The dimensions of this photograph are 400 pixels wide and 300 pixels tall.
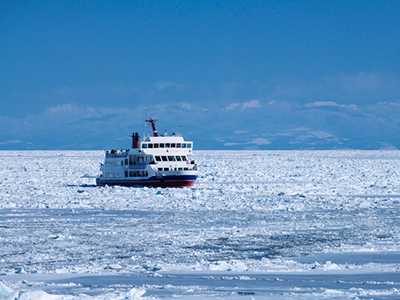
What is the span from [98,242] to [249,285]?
585cm

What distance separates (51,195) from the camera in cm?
2873

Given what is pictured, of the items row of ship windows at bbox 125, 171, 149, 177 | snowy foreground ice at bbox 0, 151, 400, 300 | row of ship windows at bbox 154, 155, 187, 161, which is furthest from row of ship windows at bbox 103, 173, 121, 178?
snowy foreground ice at bbox 0, 151, 400, 300

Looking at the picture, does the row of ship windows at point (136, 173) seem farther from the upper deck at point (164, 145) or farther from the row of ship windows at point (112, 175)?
the upper deck at point (164, 145)

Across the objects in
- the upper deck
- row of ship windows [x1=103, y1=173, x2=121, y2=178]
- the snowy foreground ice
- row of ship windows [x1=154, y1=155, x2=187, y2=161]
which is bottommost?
the snowy foreground ice

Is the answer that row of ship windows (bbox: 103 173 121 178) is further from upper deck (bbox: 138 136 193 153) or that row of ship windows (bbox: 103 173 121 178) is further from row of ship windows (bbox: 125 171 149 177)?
upper deck (bbox: 138 136 193 153)

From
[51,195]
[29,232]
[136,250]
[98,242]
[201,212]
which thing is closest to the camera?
[136,250]

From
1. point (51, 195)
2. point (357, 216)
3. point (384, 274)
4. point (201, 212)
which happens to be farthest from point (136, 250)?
point (51, 195)

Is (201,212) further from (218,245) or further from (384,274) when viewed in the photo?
(384,274)

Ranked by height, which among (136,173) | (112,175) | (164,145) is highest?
(164,145)

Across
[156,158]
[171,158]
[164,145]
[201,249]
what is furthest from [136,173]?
[201,249]

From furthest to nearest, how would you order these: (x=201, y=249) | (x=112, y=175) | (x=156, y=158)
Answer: (x=112, y=175)
(x=156, y=158)
(x=201, y=249)

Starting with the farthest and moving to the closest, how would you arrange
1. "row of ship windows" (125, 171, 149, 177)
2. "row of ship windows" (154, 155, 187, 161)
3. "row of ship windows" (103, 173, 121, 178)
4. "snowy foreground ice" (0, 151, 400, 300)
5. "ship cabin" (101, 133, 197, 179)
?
"row of ship windows" (103, 173, 121, 178) < "row of ship windows" (154, 155, 187, 161) < "row of ship windows" (125, 171, 149, 177) < "ship cabin" (101, 133, 197, 179) < "snowy foreground ice" (0, 151, 400, 300)

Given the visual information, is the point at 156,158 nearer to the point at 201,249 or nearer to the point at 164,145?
the point at 164,145

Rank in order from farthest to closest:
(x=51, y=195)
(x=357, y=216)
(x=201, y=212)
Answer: (x=51, y=195) < (x=201, y=212) < (x=357, y=216)
